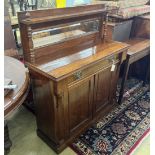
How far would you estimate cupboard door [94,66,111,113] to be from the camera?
1.93 metres

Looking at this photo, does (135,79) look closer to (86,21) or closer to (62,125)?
(86,21)

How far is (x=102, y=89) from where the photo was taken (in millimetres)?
2066

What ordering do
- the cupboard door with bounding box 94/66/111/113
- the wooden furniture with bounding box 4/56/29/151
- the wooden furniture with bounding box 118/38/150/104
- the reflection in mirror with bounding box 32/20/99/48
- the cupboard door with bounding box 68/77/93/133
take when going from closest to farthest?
the wooden furniture with bounding box 4/56/29/151 → the reflection in mirror with bounding box 32/20/99/48 → the cupboard door with bounding box 68/77/93/133 → the cupboard door with bounding box 94/66/111/113 → the wooden furniture with bounding box 118/38/150/104

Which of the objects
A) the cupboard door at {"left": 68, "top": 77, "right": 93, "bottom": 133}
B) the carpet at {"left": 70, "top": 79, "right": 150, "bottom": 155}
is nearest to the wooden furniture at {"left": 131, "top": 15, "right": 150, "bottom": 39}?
the carpet at {"left": 70, "top": 79, "right": 150, "bottom": 155}

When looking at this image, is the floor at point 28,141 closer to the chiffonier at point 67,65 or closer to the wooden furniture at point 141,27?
the chiffonier at point 67,65

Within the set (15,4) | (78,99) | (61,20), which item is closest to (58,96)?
(78,99)

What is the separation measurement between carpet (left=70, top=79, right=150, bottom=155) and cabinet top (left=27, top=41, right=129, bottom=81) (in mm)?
874

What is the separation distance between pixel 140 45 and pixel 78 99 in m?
1.38

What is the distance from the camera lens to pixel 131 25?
9.42 ft

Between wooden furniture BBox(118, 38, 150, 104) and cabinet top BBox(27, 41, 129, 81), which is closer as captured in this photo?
cabinet top BBox(27, 41, 129, 81)

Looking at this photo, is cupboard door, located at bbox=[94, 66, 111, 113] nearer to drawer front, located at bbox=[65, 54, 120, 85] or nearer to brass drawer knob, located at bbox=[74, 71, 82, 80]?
drawer front, located at bbox=[65, 54, 120, 85]

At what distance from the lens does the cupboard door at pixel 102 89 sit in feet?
6.32

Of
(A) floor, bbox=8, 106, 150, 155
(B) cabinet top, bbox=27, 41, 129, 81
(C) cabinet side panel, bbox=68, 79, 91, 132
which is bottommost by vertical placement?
(A) floor, bbox=8, 106, 150, 155

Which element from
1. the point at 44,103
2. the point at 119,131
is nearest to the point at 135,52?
the point at 119,131
